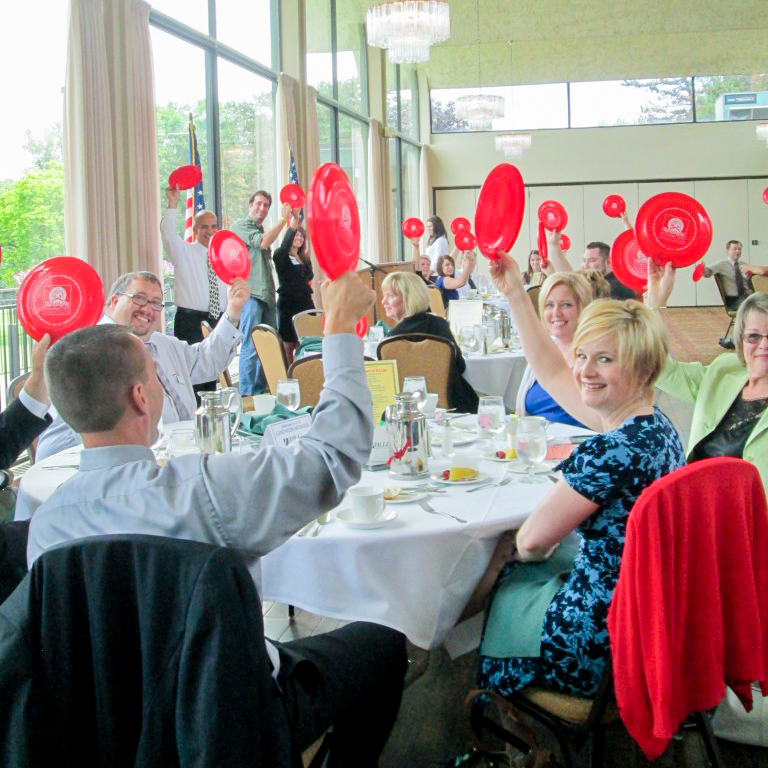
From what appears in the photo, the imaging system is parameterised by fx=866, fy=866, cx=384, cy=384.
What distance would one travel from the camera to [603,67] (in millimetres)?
16266

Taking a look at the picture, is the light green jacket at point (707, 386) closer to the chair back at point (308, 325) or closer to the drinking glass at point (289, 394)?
the drinking glass at point (289, 394)

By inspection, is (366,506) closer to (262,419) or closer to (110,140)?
(262,419)

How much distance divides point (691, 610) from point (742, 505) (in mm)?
231

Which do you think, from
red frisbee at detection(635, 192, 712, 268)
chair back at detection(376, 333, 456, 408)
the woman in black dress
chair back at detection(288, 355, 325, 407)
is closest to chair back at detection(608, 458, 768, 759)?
red frisbee at detection(635, 192, 712, 268)

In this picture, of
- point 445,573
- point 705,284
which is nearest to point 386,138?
point 705,284

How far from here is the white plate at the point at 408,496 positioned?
2.24 m

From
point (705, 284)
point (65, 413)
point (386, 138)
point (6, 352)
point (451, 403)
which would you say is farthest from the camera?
point (705, 284)

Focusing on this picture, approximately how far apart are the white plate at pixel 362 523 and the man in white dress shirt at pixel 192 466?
1.57 feet

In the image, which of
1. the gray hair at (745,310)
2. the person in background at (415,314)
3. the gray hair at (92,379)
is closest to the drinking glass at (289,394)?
the person in background at (415,314)

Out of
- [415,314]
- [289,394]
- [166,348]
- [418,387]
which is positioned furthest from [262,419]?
[415,314]

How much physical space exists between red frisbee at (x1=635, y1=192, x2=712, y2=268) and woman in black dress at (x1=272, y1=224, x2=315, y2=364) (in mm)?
4411

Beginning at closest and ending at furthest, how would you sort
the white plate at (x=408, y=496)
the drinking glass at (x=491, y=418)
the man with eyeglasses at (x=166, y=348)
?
the white plate at (x=408, y=496) → the drinking glass at (x=491, y=418) → the man with eyeglasses at (x=166, y=348)

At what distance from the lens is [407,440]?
2512mm

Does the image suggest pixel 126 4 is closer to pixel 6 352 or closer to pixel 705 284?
pixel 6 352
